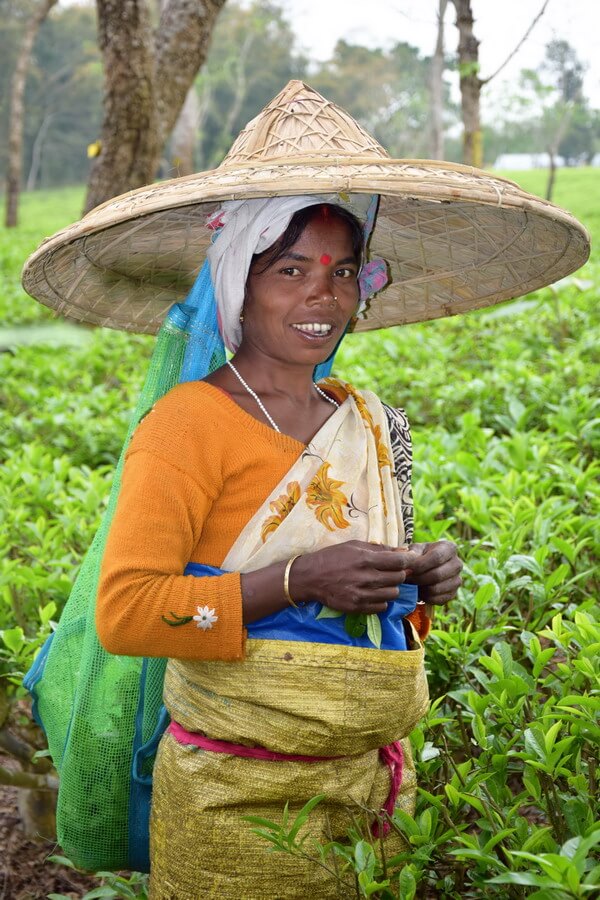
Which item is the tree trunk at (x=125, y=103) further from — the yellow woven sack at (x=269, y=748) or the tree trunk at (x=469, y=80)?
the yellow woven sack at (x=269, y=748)

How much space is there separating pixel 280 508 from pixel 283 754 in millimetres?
428

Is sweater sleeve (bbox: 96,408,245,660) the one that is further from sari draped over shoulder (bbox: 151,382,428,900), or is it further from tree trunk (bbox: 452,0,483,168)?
tree trunk (bbox: 452,0,483,168)


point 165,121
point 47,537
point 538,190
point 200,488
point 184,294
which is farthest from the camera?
point 538,190

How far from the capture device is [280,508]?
63.0 inches

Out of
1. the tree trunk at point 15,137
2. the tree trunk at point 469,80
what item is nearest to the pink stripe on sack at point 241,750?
the tree trunk at point 469,80

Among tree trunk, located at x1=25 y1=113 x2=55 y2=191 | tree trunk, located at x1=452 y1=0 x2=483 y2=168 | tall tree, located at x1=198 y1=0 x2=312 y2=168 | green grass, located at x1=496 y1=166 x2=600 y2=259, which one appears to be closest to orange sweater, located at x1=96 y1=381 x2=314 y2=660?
tree trunk, located at x1=452 y1=0 x2=483 y2=168

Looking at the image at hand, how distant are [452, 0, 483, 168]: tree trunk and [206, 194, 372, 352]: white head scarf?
20.1ft

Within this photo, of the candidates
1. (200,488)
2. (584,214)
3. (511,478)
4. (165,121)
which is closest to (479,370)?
(511,478)

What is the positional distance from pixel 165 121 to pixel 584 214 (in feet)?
51.5

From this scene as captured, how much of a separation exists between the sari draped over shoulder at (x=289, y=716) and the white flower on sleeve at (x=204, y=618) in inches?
3.8

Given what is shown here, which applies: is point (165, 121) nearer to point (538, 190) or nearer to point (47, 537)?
point (47, 537)

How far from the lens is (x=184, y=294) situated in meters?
2.26

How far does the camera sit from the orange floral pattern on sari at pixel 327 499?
1603 millimetres

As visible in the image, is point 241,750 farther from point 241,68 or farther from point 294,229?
point 241,68
